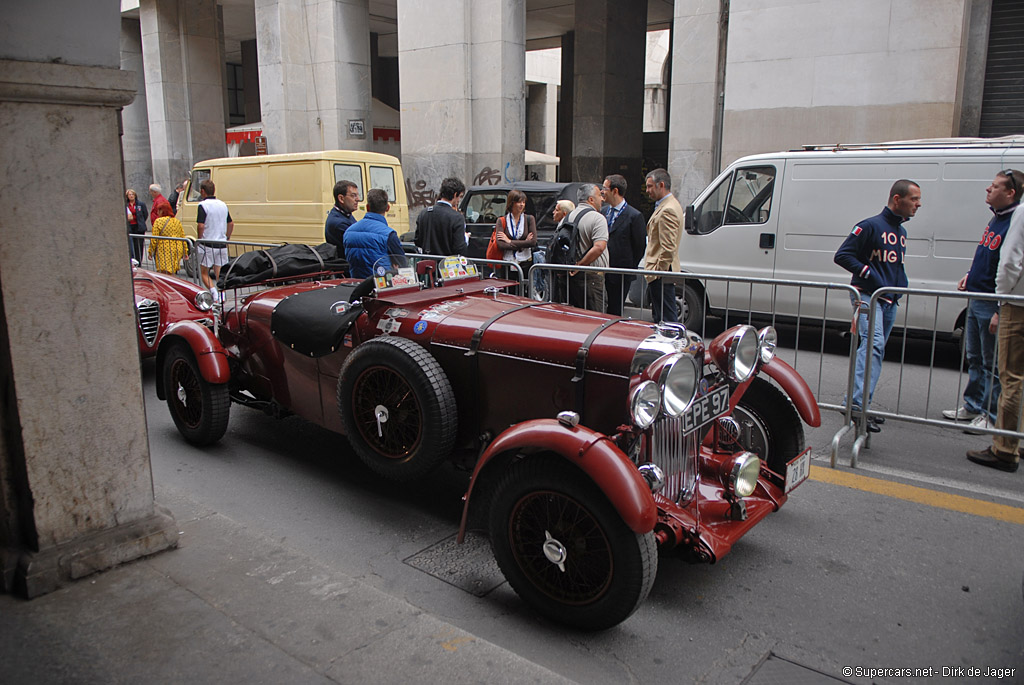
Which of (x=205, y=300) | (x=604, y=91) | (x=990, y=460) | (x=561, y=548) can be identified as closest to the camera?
(x=561, y=548)

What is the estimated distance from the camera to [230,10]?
27.7 metres

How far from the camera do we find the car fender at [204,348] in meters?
5.29

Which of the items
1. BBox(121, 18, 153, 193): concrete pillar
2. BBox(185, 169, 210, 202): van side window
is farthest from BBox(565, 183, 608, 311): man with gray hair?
BBox(121, 18, 153, 193): concrete pillar

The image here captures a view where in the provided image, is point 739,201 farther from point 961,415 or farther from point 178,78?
point 178,78

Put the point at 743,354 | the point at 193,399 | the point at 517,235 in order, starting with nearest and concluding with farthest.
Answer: the point at 743,354 < the point at 193,399 < the point at 517,235

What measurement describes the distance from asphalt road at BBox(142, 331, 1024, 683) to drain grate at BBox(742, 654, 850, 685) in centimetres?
1

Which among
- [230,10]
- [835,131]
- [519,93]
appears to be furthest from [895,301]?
[230,10]

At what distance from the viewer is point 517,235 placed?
906cm

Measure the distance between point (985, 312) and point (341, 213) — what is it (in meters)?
5.68

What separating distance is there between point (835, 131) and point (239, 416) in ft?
34.5

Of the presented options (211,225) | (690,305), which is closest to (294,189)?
(211,225)

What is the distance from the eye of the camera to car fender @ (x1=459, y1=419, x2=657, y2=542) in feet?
9.78

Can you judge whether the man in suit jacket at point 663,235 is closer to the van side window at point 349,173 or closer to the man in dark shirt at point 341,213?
the man in dark shirt at point 341,213

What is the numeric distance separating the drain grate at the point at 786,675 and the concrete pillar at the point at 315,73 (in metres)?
18.4
